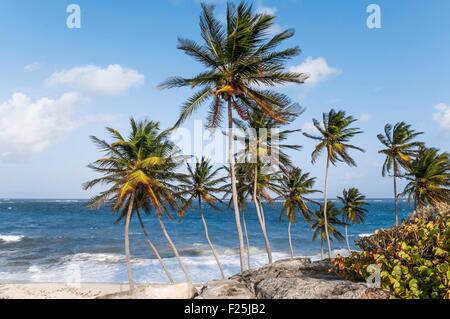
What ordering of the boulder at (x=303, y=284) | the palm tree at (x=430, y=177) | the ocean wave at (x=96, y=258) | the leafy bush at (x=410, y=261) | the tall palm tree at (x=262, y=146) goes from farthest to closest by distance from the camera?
the ocean wave at (x=96, y=258) → the palm tree at (x=430, y=177) → the tall palm tree at (x=262, y=146) → the boulder at (x=303, y=284) → the leafy bush at (x=410, y=261)

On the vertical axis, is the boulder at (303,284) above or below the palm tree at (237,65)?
below

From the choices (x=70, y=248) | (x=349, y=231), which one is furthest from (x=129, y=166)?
(x=349, y=231)

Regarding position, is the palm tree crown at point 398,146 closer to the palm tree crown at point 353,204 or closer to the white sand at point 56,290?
the palm tree crown at point 353,204

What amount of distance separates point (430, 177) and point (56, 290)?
36.3 m

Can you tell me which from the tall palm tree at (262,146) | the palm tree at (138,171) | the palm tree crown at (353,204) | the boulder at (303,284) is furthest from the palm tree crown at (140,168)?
the palm tree crown at (353,204)

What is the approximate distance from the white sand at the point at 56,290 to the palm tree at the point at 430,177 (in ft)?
97.8

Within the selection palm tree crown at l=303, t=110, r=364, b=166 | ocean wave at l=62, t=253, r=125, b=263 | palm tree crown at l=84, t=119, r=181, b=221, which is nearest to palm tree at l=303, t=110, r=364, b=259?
palm tree crown at l=303, t=110, r=364, b=166

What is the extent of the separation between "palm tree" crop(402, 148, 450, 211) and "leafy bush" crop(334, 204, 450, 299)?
27.5 metres

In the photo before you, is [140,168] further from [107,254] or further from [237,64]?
[107,254]

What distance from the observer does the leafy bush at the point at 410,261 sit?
4066 mm

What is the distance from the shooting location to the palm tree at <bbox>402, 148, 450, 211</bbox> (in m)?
28.3

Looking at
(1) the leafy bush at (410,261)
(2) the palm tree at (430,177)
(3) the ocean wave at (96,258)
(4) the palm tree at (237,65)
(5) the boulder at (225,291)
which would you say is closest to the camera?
(1) the leafy bush at (410,261)

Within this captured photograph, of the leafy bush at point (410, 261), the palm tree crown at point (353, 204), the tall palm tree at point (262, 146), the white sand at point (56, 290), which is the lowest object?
the white sand at point (56, 290)

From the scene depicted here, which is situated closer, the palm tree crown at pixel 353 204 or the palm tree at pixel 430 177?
the palm tree at pixel 430 177
